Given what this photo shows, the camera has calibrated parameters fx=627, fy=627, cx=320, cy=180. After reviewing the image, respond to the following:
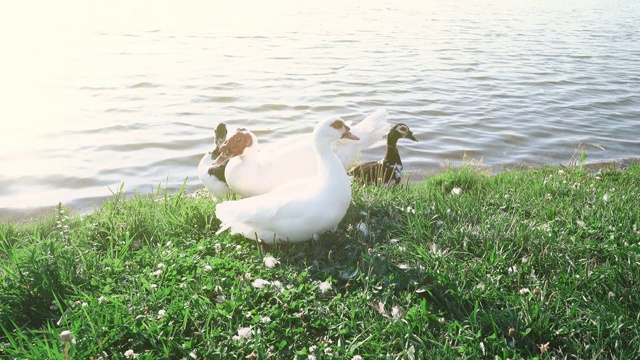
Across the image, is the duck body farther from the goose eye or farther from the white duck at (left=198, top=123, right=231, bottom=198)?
the goose eye

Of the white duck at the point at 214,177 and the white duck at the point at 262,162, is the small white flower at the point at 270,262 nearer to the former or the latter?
the white duck at the point at 262,162

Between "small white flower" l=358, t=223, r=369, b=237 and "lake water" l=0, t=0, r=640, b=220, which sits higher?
"small white flower" l=358, t=223, r=369, b=237

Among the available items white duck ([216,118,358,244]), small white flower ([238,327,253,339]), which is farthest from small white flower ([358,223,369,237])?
small white flower ([238,327,253,339])

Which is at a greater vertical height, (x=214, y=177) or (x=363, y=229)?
(x=363, y=229)

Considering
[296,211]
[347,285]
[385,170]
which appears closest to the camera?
[347,285]

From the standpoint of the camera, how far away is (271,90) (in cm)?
1479

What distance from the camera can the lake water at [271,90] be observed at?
34.7 feet

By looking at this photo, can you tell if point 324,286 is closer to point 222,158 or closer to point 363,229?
point 363,229

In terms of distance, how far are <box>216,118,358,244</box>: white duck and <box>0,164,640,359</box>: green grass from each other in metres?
0.15

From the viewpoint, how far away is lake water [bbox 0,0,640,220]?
34.7 feet

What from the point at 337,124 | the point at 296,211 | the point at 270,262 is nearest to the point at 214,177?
the point at 337,124

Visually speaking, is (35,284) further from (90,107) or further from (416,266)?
(90,107)

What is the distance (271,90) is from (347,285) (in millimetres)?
10730

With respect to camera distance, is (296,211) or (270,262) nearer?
(270,262)
